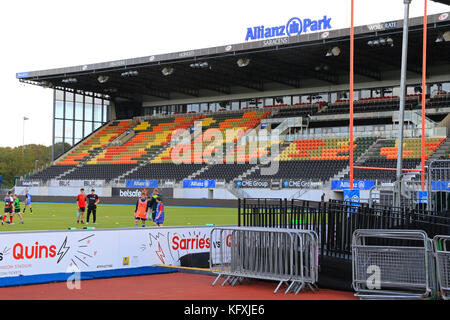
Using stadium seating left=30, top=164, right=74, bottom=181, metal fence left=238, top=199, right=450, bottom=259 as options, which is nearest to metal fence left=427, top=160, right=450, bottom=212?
metal fence left=238, top=199, right=450, bottom=259

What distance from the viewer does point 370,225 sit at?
11.4 m

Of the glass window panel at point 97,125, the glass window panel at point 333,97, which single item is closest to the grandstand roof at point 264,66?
the glass window panel at point 333,97

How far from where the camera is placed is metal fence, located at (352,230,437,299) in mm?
9062

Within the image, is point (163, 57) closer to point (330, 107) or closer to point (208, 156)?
point (208, 156)

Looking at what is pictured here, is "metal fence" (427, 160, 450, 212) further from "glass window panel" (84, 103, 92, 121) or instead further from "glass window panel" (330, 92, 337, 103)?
"glass window panel" (84, 103, 92, 121)

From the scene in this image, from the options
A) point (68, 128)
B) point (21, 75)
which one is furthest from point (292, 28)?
point (68, 128)

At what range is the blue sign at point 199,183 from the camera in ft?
163

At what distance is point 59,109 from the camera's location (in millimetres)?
65188

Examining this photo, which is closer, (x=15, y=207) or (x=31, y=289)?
(x=31, y=289)

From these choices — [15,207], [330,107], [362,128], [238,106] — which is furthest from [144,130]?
[15,207]

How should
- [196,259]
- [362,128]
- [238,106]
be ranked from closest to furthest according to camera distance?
[196,259] → [362,128] → [238,106]

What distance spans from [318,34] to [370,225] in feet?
110

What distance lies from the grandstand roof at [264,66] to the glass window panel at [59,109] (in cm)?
229

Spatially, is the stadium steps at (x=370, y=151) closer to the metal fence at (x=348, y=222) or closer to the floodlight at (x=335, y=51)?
the floodlight at (x=335, y=51)
